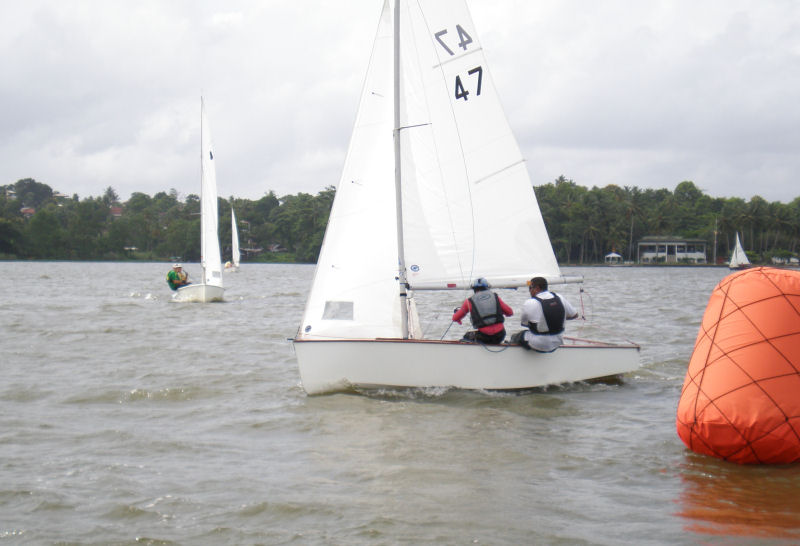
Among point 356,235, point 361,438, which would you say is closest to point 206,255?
point 356,235

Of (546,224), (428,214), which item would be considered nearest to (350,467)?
(428,214)

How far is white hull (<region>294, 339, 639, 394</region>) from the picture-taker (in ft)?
29.9

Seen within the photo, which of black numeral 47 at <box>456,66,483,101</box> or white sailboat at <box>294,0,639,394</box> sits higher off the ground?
black numeral 47 at <box>456,66,483,101</box>

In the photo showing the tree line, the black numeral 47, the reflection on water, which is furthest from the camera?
the tree line

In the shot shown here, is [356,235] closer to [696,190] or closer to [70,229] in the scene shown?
[70,229]

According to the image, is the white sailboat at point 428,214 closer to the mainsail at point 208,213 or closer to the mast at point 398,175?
the mast at point 398,175

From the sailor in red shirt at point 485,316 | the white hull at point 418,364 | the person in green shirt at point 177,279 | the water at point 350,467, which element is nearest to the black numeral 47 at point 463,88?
the sailor in red shirt at point 485,316

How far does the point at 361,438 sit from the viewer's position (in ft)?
25.7

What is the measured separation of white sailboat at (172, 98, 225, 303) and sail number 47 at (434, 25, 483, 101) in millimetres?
17291

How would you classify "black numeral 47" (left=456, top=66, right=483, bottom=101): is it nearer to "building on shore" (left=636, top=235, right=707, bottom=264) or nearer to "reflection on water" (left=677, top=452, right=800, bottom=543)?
"reflection on water" (left=677, top=452, right=800, bottom=543)

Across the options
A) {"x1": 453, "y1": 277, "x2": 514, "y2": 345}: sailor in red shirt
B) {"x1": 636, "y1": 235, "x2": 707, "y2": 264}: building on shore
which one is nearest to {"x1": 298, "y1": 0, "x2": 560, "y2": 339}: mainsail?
{"x1": 453, "y1": 277, "x2": 514, "y2": 345}: sailor in red shirt

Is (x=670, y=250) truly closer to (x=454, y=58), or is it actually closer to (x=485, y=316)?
(x=454, y=58)

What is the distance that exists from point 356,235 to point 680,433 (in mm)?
4372

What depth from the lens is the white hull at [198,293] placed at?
85.1ft
